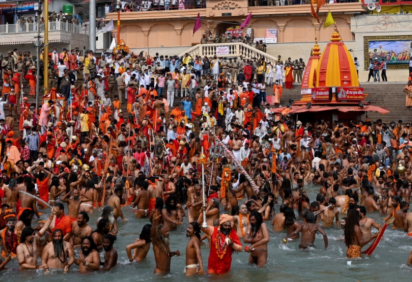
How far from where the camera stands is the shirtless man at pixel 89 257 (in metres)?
12.6

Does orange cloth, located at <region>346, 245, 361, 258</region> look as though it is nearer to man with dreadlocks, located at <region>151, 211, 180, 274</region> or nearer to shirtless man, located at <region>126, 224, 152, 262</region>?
man with dreadlocks, located at <region>151, 211, 180, 274</region>

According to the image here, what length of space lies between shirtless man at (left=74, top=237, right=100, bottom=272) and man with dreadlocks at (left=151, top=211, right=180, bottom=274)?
0.90m

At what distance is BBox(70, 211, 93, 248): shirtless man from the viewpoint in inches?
523

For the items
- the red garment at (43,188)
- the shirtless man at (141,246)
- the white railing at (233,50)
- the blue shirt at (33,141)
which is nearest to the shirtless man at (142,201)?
the red garment at (43,188)

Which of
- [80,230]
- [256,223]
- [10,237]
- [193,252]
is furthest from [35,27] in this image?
[193,252]

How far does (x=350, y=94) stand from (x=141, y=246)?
17334 millimetres

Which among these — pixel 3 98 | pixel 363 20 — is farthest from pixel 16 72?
pixel 363 20

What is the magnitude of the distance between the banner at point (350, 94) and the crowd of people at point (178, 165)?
3.60 ft

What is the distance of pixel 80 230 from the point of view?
13.6 meters

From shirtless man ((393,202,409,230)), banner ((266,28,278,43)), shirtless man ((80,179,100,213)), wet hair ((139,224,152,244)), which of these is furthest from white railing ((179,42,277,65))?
wet hair ((139,224,152,244))

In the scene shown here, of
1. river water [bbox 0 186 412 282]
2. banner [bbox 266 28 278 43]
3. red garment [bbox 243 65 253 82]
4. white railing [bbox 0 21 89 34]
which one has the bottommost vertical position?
river water [bbox 0 186 412 282]

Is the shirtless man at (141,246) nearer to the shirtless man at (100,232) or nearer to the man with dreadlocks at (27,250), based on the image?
the shirtless man at (100,232)

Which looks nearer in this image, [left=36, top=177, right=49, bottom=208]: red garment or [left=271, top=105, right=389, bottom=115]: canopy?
[left=36, top=177, right=49, bottom=208]: red garment

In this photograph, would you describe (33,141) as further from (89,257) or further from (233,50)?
(233,50)
